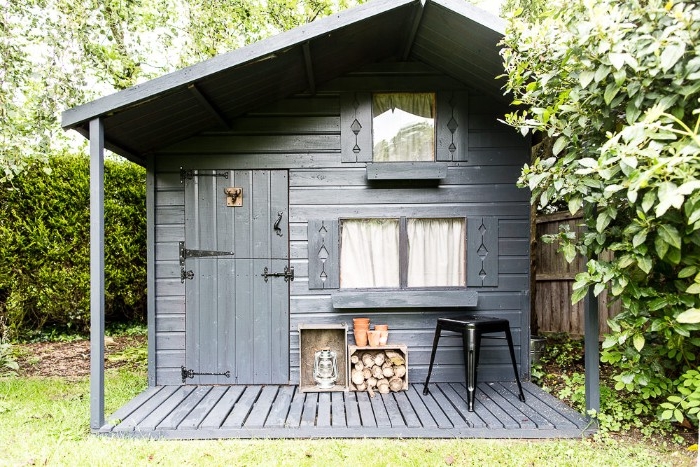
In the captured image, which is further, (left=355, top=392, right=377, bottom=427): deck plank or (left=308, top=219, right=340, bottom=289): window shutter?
(left=308, top=219, right=340, bottom=289): window shutter

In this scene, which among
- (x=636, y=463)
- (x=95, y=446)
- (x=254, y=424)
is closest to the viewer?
(x=636, y=463)

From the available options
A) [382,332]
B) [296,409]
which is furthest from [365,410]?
[382,332]

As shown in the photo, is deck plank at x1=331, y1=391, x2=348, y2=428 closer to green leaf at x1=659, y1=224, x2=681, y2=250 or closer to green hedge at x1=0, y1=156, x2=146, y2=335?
green leaf at x1=659, y1=224, x2=681, y2=250

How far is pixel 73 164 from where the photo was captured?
5.32 m

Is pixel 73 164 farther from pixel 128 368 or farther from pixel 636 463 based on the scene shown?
pixel 636 463

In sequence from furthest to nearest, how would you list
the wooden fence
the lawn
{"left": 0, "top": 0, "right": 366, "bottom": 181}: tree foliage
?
the wooden fence, {"left": 0, "top": 0, "right": 366, "bottom": 181}: tree foliage, the lawn

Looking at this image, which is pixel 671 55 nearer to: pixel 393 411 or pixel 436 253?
pixel 436 253

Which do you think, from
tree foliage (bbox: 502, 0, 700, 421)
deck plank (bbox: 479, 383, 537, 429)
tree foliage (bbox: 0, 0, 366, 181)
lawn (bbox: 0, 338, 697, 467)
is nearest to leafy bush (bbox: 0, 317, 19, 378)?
lawn (bbox: 0, 338, 697, 467)

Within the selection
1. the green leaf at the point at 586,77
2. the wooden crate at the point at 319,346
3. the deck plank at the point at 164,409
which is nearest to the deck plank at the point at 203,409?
the deck plank at the point at 164,409

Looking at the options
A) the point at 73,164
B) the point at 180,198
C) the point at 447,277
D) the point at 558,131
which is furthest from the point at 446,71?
the point at 73,164

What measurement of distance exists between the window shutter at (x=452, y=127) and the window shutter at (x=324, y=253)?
1.11 m

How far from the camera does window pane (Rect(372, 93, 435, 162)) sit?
12.8ft

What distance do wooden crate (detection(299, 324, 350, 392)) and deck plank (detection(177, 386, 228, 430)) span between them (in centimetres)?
65

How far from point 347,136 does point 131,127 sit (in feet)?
5.43
